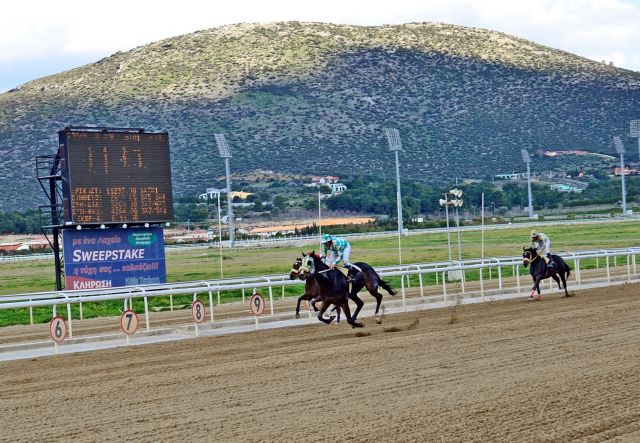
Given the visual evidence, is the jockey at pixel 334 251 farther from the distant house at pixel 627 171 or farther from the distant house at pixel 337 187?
the distant house at pixel 627 171

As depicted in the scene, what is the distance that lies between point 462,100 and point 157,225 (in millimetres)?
107288

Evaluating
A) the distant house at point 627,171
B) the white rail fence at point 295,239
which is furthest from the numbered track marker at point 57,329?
the distant house at point 627,171

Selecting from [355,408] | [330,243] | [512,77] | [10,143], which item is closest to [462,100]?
[512,77]

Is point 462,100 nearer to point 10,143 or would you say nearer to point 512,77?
point 512,77

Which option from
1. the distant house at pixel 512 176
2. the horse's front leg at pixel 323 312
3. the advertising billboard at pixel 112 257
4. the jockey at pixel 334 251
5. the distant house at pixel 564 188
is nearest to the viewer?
the horse's front leg at pixel 323 312

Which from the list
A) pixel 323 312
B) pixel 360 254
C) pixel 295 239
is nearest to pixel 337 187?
pixel 295 239

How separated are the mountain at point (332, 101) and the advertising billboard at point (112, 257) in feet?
252

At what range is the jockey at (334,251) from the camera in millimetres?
17442

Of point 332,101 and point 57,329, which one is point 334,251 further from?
point 332,101

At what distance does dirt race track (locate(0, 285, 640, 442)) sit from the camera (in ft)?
27.6

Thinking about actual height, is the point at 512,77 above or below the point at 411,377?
above

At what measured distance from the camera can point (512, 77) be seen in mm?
138125

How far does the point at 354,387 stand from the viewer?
412 inches

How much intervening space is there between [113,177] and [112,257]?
1.76 meters
